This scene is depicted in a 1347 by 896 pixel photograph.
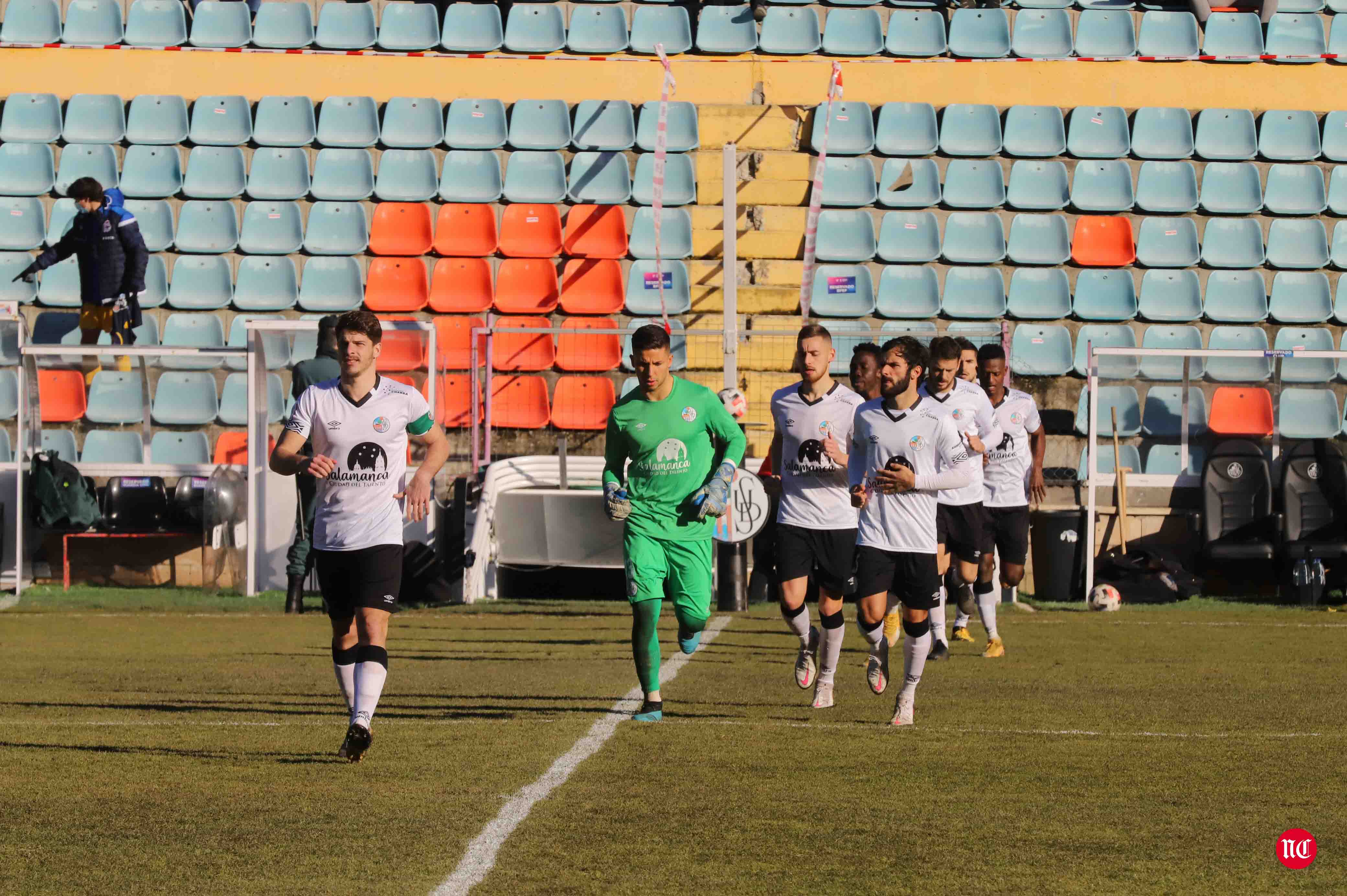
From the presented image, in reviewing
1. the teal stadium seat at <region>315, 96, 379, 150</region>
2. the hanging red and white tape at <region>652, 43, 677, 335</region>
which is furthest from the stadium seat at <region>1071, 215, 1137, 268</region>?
the teal stadium seat at <region>315, 96, 379, 150</region>

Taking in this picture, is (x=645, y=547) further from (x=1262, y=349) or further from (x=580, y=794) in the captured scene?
(x=1262, y=349)

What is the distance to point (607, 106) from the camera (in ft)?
67.1

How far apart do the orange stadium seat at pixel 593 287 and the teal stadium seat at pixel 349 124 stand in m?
3.09

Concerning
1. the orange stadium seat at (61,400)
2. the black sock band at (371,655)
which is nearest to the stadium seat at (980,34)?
the orange stadium seat at (61,400)

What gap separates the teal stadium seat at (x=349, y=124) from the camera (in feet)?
67.4

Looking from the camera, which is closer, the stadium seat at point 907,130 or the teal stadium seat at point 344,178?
the teal stadium seat at point 344,178

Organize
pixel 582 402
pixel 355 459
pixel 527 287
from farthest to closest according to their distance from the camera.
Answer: pixel 527 287
pixel 582 402
pixel 355 459

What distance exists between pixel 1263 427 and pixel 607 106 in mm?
8315

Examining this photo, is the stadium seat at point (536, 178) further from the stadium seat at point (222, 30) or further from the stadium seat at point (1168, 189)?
the stadium seat at point (1168, 189)

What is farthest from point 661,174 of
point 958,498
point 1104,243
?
point 958,498

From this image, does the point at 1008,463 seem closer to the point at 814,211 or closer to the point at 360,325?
the point at 814,211

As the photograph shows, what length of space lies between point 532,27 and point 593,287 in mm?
3913

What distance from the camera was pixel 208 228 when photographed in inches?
789

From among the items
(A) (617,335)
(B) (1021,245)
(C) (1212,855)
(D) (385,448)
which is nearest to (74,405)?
(A) (617,335)
